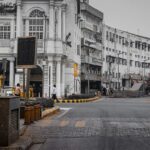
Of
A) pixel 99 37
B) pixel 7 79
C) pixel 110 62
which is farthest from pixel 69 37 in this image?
pixel 110 62

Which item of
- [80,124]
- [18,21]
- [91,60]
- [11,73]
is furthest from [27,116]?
[91,60]

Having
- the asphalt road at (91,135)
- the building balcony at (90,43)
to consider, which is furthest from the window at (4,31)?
the asphalt road at (91,135)

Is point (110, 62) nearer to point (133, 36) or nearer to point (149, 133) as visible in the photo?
point (133, 36)

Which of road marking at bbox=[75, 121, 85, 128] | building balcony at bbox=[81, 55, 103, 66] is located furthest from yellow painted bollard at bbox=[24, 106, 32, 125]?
building balcony at bbox=[81, 55, 103, 66]

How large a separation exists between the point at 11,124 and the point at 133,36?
117 metres

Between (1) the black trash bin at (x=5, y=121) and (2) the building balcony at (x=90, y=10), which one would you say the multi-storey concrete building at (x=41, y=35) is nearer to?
(2) the building balcony at (x=90, y=10)

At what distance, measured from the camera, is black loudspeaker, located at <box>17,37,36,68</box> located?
27945mm

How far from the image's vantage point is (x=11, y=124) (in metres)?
14.4

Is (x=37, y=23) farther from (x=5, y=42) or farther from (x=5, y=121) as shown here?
(x=5, y=121)

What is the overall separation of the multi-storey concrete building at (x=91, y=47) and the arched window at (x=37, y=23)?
57.3 feet

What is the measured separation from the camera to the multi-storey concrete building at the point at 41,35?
74.1 metres

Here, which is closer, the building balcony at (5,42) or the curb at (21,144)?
the curb at (21,144)

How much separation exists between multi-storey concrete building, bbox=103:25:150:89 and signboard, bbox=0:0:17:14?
3656cm

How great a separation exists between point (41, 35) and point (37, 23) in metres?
1.70
